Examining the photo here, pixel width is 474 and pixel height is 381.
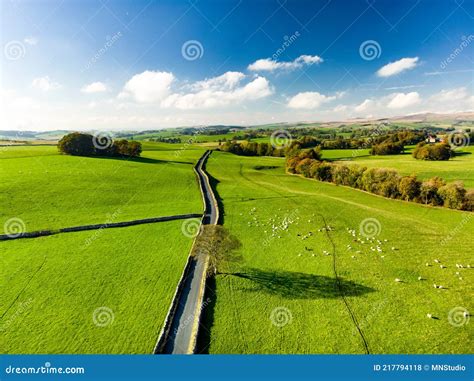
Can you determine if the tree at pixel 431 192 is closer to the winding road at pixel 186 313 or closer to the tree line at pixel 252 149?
the winding road at pixel 186 313

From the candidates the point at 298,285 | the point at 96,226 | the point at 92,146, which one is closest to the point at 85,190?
the point at 96,226

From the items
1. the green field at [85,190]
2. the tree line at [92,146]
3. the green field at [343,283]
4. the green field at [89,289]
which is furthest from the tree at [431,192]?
the tree line at [92,146]

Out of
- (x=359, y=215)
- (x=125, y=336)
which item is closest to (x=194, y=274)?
(x=125, y=336)

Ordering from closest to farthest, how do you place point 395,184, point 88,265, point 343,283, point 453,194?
point 343,283 < point 88,265 < point 453,194 < point 395,184

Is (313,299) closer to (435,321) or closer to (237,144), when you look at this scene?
(435,321)

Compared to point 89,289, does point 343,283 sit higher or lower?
lower

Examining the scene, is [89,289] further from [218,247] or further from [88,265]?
[218,247]
